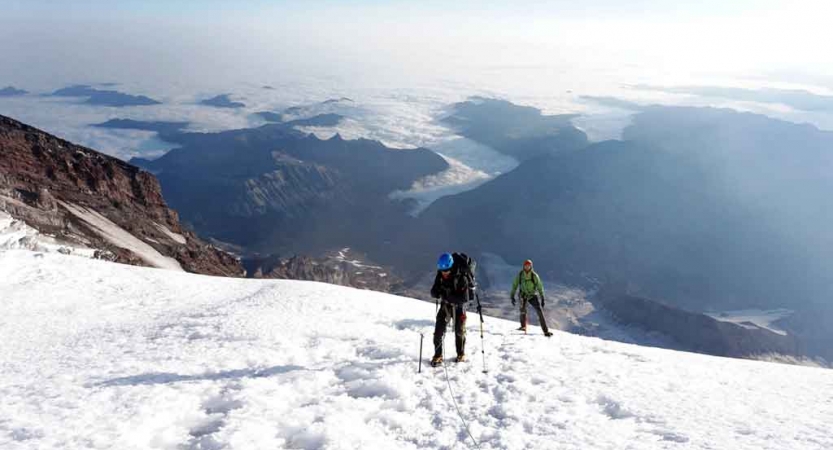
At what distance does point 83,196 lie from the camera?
2554 inches

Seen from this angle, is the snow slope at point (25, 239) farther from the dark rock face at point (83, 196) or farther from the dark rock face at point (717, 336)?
the dark rock face at point (717, 336)

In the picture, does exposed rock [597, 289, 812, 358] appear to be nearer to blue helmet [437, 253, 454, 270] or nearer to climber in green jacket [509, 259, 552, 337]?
climber in green jacket [509, 259, 552, 337]

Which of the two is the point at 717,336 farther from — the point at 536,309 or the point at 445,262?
the point at 445,262

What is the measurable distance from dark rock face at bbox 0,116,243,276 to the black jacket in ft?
127

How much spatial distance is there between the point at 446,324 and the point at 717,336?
183515 mm

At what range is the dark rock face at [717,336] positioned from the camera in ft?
541

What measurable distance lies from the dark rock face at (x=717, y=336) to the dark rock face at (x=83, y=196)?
147937 mm

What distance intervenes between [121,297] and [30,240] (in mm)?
19089

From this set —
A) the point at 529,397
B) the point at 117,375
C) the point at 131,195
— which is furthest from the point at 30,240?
the point at 131,195

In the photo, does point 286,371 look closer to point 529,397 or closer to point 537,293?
point 529,397

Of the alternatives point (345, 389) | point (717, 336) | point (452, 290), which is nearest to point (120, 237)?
point (452, 290)

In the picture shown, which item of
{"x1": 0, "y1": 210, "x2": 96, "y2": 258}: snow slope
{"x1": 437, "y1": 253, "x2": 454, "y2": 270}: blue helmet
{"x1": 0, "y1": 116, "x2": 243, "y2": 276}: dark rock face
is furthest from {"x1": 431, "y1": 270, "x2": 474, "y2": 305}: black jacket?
{"x1": 0, "y1": 116, "x2": 243, "y2": 276}: dark rock face

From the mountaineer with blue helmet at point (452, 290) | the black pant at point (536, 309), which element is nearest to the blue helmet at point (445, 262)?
the mountaineer with blue helmet at point (452, 290)

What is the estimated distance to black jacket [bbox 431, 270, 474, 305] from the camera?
14555 millimetres
